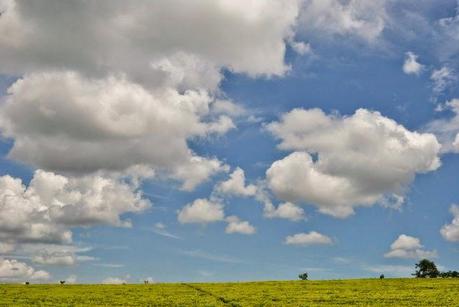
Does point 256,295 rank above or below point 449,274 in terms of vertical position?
below

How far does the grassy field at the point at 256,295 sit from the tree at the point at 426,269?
55.2 meters

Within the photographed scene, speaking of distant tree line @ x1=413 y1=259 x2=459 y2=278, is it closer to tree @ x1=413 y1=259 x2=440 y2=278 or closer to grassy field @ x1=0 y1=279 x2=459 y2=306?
tree @ x1=413 y1=259 x2=440 y2=278

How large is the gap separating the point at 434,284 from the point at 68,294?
1915 inches

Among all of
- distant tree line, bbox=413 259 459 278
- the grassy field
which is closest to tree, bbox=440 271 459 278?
distant tree line, bbox=413 259 459 278

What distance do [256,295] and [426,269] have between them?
84783 millimetres

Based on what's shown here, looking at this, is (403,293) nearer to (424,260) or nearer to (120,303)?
(120,303)

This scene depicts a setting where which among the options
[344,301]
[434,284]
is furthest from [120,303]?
[434,284]

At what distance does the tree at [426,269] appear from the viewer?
414ft

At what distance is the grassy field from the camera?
51.0 m

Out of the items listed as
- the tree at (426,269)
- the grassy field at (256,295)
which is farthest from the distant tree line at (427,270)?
the grassy field at (256,295)

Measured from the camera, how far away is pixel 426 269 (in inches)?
5030

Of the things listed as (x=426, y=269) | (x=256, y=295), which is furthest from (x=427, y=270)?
(x=256, y=295)

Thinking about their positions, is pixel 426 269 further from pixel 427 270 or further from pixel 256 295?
pixel 256 295

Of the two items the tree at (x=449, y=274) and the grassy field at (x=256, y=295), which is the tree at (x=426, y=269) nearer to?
the tree at (x=449, y=274)
